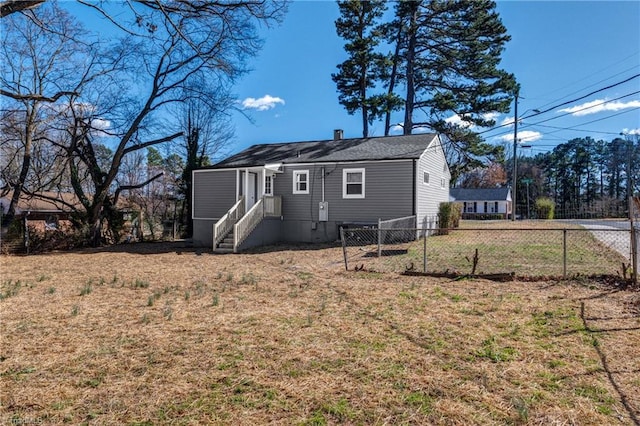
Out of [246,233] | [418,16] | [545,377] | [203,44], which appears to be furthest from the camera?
[418,16]

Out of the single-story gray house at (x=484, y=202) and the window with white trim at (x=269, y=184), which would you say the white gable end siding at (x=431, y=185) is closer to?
the window with white trim at (x=269, y=184)

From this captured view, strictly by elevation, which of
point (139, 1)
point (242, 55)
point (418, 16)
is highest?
point (418, 16)

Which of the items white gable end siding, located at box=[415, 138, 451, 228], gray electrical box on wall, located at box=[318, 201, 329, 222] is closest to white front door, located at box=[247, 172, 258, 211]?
gray electrical box on wall, located at box=[318, 201, 329, 222]

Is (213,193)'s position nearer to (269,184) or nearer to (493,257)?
(269,184)

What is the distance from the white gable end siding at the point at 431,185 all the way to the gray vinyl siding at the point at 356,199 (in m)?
0.59

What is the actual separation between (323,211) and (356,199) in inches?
60.8

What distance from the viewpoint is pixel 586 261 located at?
8898 mm

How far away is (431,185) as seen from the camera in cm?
1695

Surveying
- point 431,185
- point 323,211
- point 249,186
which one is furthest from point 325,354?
point 431,185

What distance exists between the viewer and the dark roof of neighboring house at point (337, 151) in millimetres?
15646

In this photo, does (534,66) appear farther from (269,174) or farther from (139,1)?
(139,1)

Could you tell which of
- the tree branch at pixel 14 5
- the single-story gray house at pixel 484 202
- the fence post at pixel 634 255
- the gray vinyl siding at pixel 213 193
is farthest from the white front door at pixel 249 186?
the single-story gray house at pixel 484 202

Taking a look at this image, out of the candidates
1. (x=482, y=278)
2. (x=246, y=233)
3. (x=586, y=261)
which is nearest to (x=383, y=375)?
(x=482, y=278)

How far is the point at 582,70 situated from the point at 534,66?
1.79 metres
